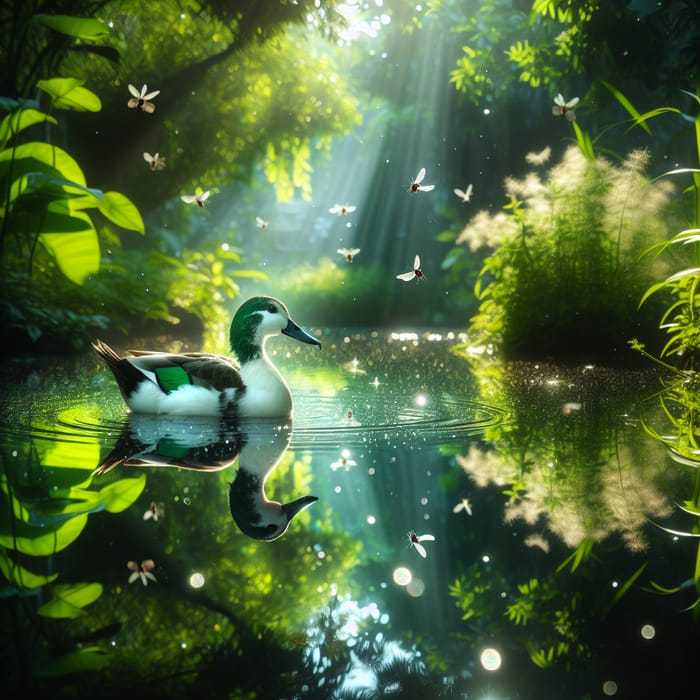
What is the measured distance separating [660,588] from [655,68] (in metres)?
10.1

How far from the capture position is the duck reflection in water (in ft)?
6.71

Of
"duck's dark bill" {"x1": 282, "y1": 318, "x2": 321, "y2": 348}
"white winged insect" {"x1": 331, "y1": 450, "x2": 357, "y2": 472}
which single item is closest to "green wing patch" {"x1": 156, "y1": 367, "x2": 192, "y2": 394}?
"duck's dark bill" {"x1": 282, "y1": 318, "x2": 321, "y2": 348}

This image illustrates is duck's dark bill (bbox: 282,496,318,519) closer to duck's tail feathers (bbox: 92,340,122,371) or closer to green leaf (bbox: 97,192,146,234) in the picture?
duck's tail feathers (bbox: 92,340,122,371)

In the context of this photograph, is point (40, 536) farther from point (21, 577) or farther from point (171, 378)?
point (171, 378)

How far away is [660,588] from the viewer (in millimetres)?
1500

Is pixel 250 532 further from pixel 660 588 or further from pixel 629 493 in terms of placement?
pixel 629 493

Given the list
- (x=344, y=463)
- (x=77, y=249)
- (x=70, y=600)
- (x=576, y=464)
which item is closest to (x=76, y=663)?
(x=70, y=600)

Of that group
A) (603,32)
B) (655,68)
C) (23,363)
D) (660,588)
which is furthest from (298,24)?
(660,588)

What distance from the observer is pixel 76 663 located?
1179 millimetres

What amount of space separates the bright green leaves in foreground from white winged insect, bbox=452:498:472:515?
10.0 ft

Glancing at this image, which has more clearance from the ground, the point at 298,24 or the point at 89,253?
the point at 298,24

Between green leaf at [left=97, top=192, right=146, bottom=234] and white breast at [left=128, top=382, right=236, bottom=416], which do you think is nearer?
white breast at [left=128, top=382, right=236, bottom=416]

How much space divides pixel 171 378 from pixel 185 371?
8 centimetres

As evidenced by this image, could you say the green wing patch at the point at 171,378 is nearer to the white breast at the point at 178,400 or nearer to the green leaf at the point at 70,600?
the white breast at the point at 178,400
